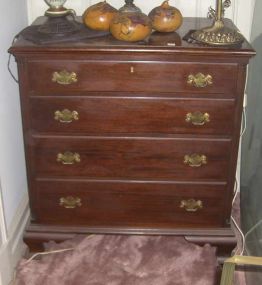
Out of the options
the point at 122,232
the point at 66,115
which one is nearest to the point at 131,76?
the point at 66,115

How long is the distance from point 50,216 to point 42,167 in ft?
0.79

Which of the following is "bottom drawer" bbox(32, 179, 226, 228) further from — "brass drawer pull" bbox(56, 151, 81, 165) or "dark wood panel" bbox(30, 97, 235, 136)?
"dark wood panel" bbox(30, 97, 235, 136)

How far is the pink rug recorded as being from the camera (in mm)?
1899

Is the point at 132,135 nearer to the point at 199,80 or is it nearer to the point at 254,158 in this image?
the point at 199,80

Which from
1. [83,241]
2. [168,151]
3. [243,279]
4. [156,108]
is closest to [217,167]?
[168,151]

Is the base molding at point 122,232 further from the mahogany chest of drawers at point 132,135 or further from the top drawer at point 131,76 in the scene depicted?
the top drawer at point 131,76

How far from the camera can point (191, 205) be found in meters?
1.95

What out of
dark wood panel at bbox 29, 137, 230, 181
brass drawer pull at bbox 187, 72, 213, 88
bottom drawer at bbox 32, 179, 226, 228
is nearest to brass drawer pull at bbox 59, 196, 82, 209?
bottom drawer at bbox 32, 179, 226, 228

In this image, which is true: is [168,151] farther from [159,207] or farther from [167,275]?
[167,275]

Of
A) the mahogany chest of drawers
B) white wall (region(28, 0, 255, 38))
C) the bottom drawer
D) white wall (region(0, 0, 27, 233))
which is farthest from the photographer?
white wall (region(28, 0, 255, 38))

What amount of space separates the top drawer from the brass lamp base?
0.28 feet

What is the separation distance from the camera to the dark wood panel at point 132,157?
1.85 m

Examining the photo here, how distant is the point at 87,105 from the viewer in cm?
178

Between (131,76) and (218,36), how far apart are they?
351 millimetres
